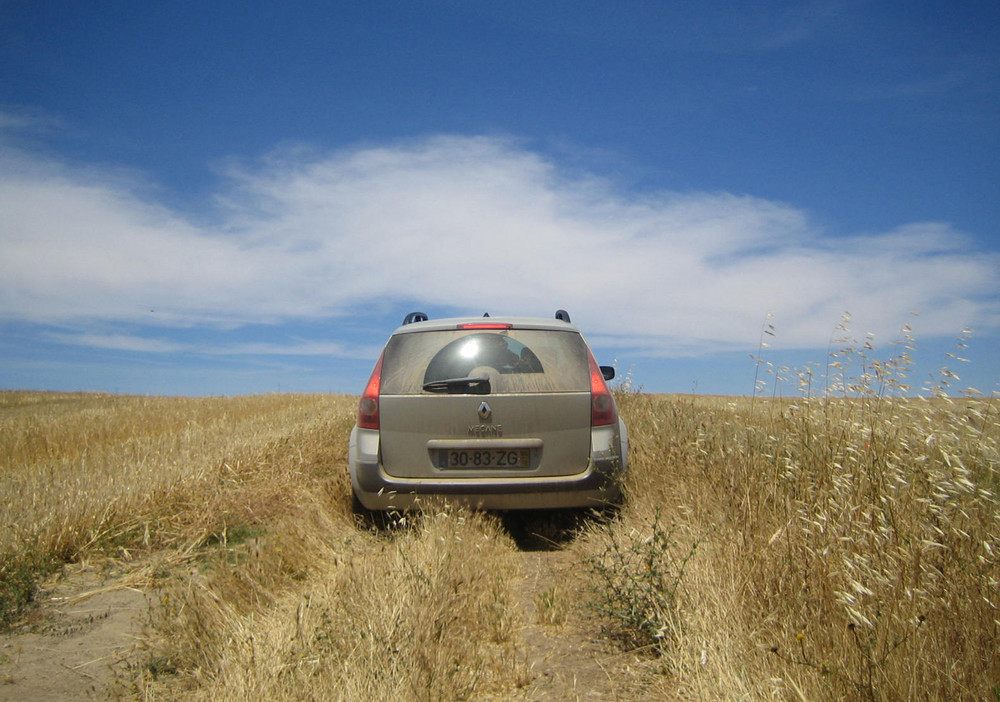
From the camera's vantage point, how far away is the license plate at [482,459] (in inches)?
203

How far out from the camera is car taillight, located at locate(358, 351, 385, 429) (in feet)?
17.3

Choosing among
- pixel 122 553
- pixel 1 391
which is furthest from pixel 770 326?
pixel 1 391

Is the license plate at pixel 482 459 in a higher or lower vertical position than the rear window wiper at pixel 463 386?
lower

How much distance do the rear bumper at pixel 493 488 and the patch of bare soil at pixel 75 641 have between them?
1701 millimetres

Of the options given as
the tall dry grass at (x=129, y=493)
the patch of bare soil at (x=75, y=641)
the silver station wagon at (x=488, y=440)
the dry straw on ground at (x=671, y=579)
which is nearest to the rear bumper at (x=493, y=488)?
the silver station wagon at (x=488, y=440)

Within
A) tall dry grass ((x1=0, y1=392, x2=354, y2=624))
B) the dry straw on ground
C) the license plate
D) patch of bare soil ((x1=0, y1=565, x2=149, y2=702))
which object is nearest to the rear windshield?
the license plate

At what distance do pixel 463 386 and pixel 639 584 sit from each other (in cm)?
218

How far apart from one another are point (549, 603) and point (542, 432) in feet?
5.41

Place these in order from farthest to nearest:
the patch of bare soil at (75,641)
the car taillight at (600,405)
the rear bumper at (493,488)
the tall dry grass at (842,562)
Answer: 1. the car taillight at (600,405)
2. the rear bumper at (493,488)
3. the patch of bare soil at (75,641)
4. the tall dry grass at (842,562)

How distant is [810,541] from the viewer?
3252 mm

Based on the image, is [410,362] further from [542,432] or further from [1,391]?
[1,391]

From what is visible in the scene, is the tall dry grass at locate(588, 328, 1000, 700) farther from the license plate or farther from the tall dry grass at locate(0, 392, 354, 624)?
the tall dry grass at locate(0, 392, 354, 624)

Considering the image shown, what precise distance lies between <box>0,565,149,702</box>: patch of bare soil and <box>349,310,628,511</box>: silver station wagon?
180 centimetres

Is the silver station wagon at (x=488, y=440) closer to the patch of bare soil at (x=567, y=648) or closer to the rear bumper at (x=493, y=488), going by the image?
the rear bumper at (x=493, y=488)
